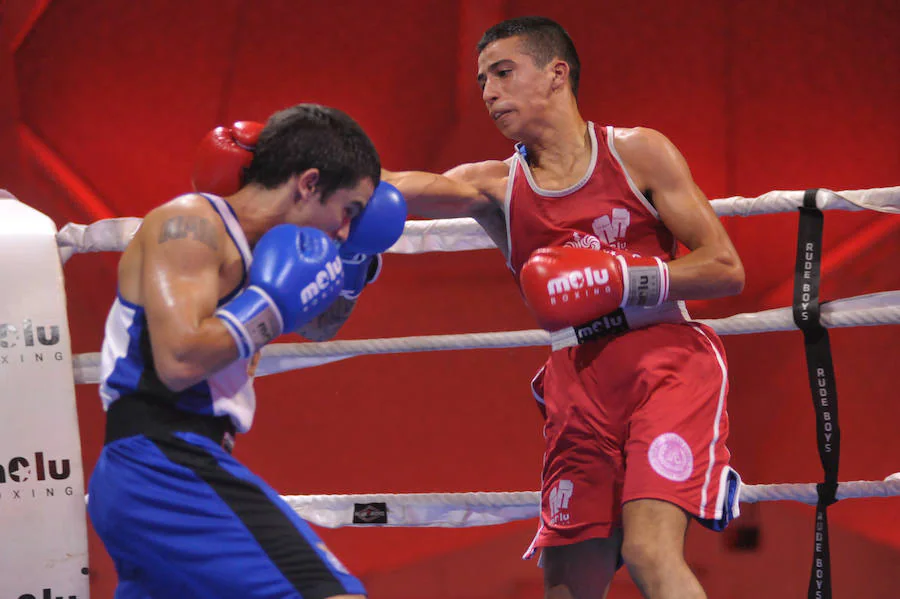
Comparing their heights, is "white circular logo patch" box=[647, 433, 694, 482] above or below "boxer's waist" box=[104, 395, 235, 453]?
below

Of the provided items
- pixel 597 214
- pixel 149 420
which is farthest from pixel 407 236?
pixel 149 420

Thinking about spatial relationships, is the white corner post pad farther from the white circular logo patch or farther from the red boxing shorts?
the white circular logo patch

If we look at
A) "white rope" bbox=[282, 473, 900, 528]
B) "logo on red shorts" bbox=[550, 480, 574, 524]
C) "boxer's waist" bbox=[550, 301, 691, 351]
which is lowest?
"white rope" bbox=[282, 473, 900, 528]

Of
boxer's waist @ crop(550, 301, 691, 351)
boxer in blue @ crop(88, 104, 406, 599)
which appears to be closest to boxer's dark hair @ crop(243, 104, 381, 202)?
boxer in blue @ crop(88, 104, 406, 599)

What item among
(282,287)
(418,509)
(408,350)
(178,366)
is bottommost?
(418,509)

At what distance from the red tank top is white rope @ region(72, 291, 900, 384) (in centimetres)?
28

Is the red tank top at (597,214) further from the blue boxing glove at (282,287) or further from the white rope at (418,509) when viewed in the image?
the white rope at (418,509)

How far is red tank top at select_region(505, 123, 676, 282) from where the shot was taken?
72.9 inches

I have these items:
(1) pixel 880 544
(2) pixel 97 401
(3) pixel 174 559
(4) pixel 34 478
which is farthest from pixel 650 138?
(2) pixel 97 401

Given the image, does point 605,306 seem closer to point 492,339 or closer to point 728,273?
point 728,273

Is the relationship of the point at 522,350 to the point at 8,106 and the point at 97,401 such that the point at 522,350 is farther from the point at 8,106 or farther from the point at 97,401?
the point at 8,106

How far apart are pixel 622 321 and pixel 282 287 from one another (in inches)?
29.4

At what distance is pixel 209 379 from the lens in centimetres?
141

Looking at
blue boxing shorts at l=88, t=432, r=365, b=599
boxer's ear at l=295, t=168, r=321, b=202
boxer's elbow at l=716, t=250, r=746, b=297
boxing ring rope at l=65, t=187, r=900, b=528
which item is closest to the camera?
blue boxing shorts at l=88, t=432, r=365, b=599
